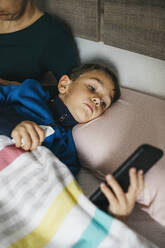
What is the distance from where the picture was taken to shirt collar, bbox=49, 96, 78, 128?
88 centimetres

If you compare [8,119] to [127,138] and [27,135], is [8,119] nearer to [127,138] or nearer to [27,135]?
[27,135]

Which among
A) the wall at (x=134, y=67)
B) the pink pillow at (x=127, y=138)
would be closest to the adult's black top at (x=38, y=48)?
the wall at (x=134, y=67)

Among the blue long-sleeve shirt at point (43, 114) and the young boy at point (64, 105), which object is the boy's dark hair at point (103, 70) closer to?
the young boy at point (64, 105)

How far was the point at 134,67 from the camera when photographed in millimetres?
975

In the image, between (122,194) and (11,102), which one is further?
(11,102)

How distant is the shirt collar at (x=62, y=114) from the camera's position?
2.88 ft

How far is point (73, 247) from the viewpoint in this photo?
566mm

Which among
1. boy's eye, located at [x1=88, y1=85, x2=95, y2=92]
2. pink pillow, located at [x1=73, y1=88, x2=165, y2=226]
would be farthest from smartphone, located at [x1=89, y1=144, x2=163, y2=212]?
boy's eye, located at [x1=88, y1=85, x2=95, y2=92]

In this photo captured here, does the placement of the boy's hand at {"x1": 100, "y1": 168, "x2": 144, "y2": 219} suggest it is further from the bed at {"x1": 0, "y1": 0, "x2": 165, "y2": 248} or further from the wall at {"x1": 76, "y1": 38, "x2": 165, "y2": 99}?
the wall at {"x1": 76, "y1": 38, "x2": 165, "y2": 99}

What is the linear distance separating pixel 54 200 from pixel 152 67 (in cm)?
59

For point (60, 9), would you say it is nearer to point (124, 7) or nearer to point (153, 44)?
point (124, 7)

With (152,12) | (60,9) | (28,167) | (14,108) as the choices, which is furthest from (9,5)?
(28,167)

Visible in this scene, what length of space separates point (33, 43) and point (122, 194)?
75 cm

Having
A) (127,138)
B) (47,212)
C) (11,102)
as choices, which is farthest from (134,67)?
(47,212)
